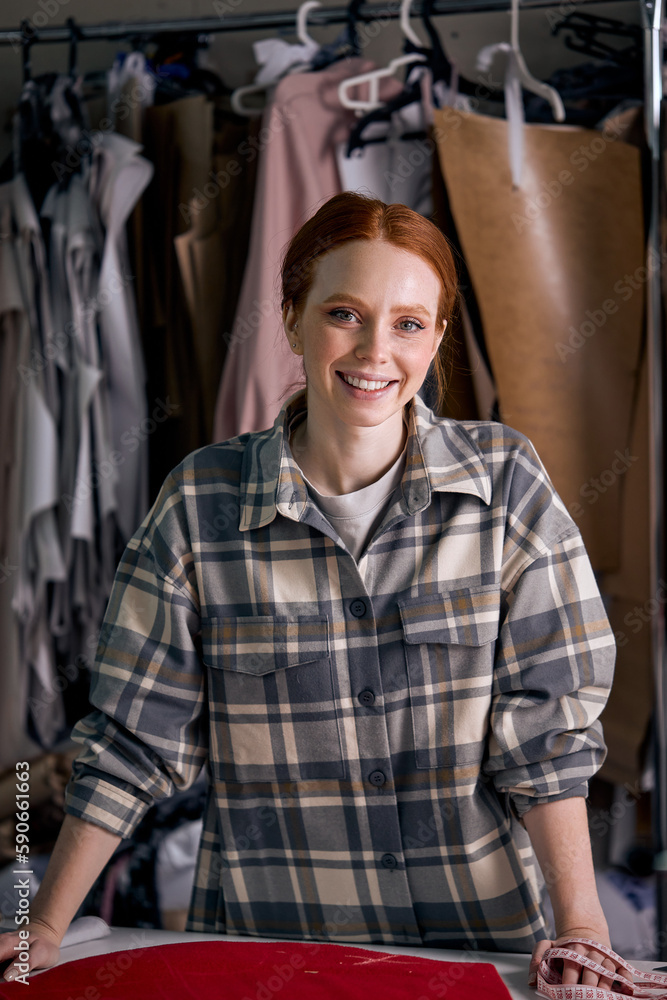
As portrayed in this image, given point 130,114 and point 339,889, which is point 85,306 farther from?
point 339,889

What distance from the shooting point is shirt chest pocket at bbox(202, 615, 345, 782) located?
956 mm

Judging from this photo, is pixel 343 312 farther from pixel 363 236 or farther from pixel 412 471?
pixel 412 471

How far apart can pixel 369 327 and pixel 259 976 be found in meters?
0.64

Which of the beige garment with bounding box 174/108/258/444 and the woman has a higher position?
the beige garment with bounding box 174/108/258/444

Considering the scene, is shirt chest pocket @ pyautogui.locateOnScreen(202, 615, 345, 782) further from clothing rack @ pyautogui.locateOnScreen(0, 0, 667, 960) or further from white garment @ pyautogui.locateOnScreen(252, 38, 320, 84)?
white garment @ pyautogui.locateOnScreen(252, 38, 320, 84)

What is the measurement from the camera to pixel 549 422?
65.0 inches

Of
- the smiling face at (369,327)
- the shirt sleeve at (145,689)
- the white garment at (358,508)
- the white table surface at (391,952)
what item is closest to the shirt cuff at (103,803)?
the shirt sleeve at (145,689)

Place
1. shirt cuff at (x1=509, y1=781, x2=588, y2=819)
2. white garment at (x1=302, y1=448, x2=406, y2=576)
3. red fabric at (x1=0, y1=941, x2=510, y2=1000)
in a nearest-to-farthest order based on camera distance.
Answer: red fabric at (x1=0, y1=941, x2=510, y2=1000) < shirt cuff at (x1=509, y1=781, x2=588, y2=819) < white garment at (x1=302, y1=448, x2=406, y2=576)

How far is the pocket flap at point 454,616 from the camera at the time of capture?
93cm

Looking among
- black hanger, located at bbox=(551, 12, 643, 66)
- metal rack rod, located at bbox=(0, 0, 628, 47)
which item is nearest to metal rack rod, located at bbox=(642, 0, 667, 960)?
black hanger, located at bbox=(551, 12, 643, 66)

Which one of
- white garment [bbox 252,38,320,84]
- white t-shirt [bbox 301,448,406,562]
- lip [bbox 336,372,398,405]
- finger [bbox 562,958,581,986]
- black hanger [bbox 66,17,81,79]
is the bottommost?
finger [bbox 562,958,581,986]

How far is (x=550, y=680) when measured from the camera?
2.97ft

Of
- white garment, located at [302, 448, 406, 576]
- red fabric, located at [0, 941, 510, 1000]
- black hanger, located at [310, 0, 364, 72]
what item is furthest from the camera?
black hanger, located at [310, 0, 364, 72]

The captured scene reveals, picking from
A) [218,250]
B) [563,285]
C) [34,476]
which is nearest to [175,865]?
[34,476]
